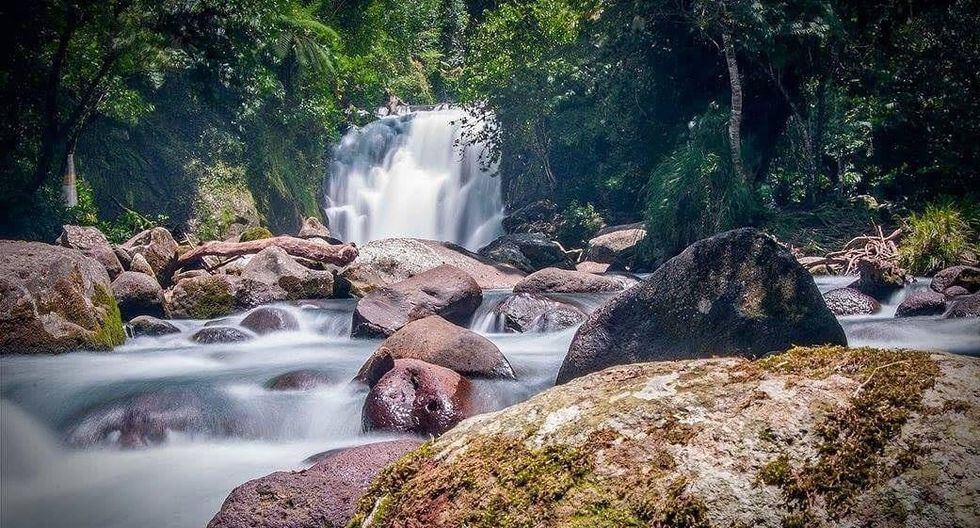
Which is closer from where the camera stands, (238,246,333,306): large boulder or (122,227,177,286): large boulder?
(238,246,333,306): large boulder

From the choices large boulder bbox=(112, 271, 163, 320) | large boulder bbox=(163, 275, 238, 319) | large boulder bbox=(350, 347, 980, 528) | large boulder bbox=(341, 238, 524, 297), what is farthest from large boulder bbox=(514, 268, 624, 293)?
large boulder bbox=(350, 347, 980, 528)

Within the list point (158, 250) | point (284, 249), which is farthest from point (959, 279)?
point (158, 250)

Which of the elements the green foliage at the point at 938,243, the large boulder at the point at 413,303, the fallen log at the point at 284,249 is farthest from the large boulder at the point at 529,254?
the green foliage at the point at 938,243

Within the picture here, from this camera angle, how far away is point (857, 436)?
6.07 feet

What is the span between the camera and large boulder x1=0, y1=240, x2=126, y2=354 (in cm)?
1021

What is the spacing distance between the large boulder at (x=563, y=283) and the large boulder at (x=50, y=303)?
327 inches

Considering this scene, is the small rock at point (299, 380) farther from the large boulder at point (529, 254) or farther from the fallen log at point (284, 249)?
the large boulder at point (529, 254)

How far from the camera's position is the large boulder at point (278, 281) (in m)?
15.2

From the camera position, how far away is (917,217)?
1661 cm

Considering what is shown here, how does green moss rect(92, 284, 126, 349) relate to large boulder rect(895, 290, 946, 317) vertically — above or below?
below

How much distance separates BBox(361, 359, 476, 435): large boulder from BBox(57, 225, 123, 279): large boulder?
1037 cm

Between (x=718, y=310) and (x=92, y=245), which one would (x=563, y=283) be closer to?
(x=718, y=310)

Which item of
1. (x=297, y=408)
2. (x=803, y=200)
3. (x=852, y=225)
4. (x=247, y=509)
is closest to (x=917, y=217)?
(x=852, y=225)

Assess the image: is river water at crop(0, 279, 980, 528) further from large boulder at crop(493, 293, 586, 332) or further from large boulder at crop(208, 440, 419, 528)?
large boulder at crop(208, 440, 419, 528)
